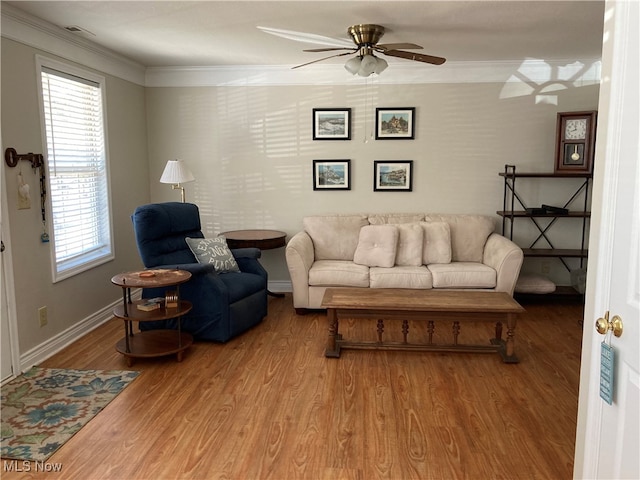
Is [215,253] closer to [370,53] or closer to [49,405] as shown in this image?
[49,405]

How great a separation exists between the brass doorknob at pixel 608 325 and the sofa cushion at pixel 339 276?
3054 millimetres

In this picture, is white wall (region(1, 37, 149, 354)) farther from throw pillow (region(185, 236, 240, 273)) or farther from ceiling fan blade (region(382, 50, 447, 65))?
ceiling fan blade (region(382, 50, 447, 65))

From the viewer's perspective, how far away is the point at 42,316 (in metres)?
3.69

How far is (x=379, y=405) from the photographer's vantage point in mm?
2980

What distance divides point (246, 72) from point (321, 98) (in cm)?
84

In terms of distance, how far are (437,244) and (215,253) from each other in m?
2.15

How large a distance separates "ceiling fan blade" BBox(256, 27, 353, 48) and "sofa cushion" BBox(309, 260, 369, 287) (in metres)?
1.98

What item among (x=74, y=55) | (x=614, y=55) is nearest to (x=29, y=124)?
(x=74, y=55)

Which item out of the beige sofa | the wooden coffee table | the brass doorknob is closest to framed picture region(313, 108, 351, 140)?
the beige sofa

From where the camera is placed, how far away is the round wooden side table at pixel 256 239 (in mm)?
4930

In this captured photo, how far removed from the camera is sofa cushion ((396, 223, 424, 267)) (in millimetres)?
4867

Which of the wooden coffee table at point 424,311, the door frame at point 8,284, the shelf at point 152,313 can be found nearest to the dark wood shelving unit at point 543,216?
the wooden coffee table at point 424,311

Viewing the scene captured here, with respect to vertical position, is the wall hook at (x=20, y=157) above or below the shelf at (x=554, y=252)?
above

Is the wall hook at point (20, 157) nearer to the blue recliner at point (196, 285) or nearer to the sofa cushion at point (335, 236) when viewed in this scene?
the blue recliner at point (196, 285)
